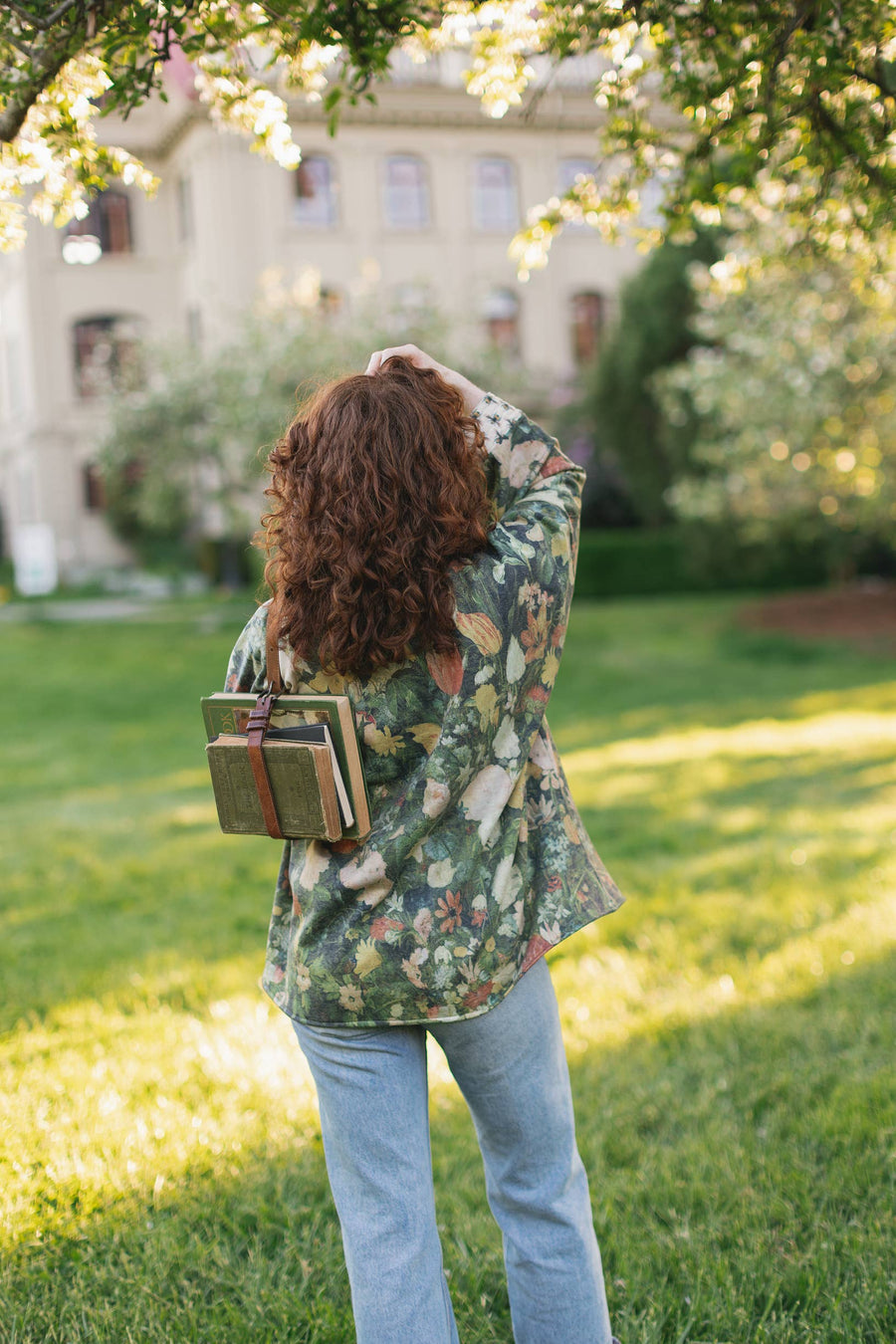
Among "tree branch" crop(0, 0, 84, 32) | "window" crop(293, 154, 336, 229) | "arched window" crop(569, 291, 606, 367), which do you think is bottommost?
"tree branch" crop(0, 0, 84, 32)

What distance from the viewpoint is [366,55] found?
Answer: 263cm

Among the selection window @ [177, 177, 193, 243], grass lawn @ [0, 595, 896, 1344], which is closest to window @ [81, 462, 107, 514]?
window @ [177, 177, 193, 243]

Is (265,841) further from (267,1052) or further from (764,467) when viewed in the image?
(764,467)

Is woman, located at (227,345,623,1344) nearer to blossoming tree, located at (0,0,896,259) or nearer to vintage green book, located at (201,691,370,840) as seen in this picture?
vintage green book, located at (201,691,370,840)

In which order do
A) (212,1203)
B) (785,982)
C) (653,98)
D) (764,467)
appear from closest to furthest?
(212,1203)
(653,98)
(785,982)
(764,467)

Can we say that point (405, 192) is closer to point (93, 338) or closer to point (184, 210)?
point (184, 210)

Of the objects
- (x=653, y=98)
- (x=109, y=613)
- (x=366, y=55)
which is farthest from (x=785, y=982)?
(x=109, y=613)

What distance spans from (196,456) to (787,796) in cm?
1173

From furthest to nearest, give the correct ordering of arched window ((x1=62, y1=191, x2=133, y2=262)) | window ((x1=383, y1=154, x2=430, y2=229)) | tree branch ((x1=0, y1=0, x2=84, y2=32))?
1. arched window ((x1=62, y1=191, x2=133, y2=262))
2. window ((x1=383, y1=154, x2=430, y2=229))
3. tree branch ((x1=0, y1=0, x2=84, y2=32))

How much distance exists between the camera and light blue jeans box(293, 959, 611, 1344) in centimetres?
199

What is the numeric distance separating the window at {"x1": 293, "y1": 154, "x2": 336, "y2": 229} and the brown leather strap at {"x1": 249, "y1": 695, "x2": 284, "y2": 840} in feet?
87.0

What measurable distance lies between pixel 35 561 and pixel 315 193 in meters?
10.6

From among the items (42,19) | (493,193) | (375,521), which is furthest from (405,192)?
(375,521)

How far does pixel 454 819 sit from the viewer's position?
2053 millimetres
